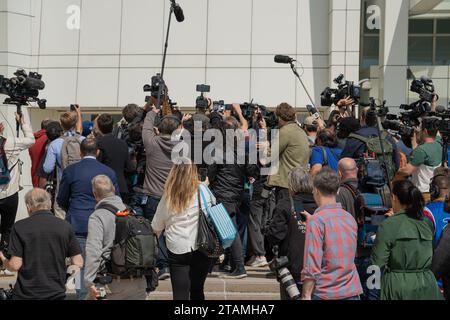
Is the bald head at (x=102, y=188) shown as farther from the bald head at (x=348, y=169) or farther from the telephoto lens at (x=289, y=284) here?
the bald head at (x=348, y=169)

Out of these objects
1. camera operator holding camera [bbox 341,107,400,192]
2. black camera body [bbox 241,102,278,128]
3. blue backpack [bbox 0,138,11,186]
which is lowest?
blue backpack [bbox 0,138,11,186]

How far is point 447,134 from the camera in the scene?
29.9 ft

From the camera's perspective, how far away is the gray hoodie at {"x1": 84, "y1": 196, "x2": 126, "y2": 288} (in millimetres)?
6992

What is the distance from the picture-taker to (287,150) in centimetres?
976

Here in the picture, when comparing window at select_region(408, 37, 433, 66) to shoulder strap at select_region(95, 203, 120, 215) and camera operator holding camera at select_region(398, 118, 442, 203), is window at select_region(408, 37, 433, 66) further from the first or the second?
shoulder strap at select_region(95, 203, 120, 215)

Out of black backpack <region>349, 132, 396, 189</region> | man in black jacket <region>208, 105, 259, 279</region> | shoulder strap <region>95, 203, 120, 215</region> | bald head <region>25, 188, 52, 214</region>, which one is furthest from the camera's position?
man in black jacket <region>208, 105, 259, 279</region>

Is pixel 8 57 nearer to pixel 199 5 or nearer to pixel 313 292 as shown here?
pixel 199 5

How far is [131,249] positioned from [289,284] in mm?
1556

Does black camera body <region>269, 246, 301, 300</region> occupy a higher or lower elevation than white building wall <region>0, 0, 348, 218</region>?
lower

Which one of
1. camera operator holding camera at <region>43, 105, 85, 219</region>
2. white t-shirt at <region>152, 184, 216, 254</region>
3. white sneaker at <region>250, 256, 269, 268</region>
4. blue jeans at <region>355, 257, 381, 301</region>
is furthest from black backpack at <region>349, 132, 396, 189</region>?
camera operator holding camera at <region>43, 105, 85, 219</region>

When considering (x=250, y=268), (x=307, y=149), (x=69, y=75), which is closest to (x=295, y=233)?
(x=307, y=149)

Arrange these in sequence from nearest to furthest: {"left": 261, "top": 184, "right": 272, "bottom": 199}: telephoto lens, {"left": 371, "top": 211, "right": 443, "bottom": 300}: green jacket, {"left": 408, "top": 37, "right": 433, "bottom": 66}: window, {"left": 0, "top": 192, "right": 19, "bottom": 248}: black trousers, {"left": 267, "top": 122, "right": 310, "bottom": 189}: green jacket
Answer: {"left": 371, "top": 211, "right": 443, "bottom": 300}: green jacket → {"left": 267, "top": 122, "right": 310, "bottom": 189}: green jacket → {"left": 0, "top": 192, "right": 19, "bottom": 248}: black trousers → {"left": 261, "top": 184, "right": 272, "bottom": 199}: telephoto lens → {"left": 408, "top": 37, "right": 433, "bottom": 66}: window

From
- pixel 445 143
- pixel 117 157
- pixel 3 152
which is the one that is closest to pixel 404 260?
pixel 445 143

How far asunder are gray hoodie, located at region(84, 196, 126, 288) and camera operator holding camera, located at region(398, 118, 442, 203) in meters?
3.53
